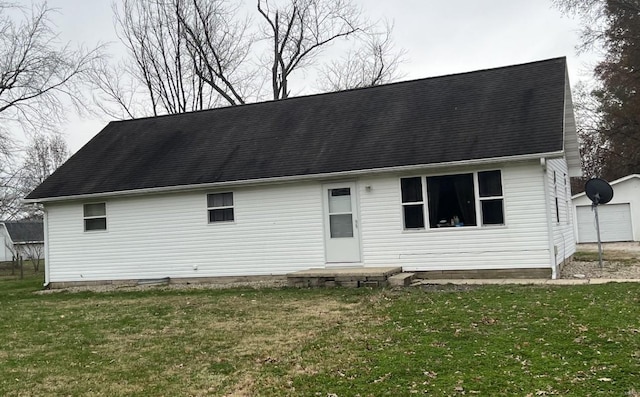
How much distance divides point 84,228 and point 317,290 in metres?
7.62

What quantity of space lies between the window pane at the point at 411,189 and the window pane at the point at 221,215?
441 cm

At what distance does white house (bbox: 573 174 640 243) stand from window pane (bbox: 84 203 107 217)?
2113 cm

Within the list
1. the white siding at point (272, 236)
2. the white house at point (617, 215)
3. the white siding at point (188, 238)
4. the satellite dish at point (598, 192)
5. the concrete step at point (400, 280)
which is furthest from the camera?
the white house at point (617, 215)

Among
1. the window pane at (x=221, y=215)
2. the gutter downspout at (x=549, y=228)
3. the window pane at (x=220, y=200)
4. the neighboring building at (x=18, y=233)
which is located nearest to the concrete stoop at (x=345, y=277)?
the window pane at (x=221, y=215)

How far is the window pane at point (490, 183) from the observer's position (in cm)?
1158

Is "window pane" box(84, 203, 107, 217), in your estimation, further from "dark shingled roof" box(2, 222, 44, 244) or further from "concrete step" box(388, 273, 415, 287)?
"dark shingled roof" box(2, 222, 44, 244)

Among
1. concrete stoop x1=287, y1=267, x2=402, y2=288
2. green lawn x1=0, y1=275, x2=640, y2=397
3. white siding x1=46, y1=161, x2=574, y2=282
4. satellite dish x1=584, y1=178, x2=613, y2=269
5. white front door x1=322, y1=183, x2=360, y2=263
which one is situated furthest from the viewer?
satellite dish x1=584, y1=178, x2=613, y2=269

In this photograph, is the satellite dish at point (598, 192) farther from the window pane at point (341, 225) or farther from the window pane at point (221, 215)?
the window pane at point (221, 215)

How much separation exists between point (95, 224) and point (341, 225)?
704cm

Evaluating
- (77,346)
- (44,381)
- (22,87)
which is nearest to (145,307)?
(77,346)

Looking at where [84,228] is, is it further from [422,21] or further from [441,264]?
[422,21]

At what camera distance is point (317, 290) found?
1140 cm

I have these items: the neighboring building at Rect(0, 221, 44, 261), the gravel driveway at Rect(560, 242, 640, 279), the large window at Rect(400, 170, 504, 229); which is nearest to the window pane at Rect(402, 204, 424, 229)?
the large window at Rect(400, 170, 504, 229)

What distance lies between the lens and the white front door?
42.3ft
